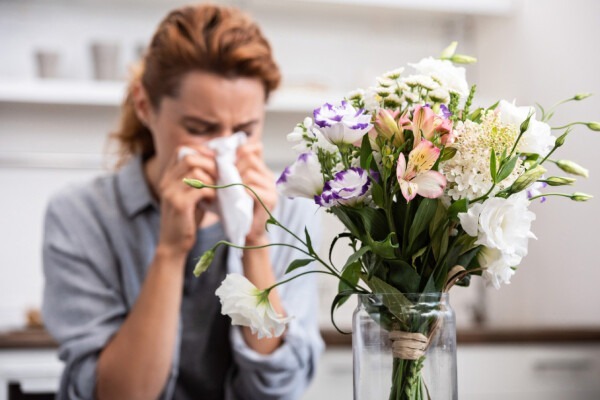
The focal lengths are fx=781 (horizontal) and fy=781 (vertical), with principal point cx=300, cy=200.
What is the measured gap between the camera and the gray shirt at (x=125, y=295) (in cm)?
145

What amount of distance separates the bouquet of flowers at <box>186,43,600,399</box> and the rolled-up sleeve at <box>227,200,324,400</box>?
0.73 metres

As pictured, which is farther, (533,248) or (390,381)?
(533,248)

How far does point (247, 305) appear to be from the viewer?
0.66 meters

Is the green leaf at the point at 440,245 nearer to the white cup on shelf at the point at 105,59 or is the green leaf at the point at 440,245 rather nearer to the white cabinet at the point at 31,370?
the white cabinet at the point at 31,370

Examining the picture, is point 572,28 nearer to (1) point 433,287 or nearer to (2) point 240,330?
(2) point 240,330

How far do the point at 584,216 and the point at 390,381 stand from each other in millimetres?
2186

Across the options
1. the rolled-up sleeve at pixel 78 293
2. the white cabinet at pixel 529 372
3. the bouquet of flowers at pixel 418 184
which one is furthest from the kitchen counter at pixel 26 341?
the bouquet of flowers at pixel 418 184

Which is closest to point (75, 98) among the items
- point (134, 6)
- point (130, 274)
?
→ point (134, 6)

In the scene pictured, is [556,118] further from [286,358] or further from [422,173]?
[422,173]

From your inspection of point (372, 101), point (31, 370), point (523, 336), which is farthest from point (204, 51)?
point (523, 336)

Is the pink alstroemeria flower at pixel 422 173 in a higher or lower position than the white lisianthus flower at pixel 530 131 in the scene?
lower

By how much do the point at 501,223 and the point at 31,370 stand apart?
178 cm

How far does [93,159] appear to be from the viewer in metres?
2.83

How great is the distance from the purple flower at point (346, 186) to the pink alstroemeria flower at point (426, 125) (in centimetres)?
5
